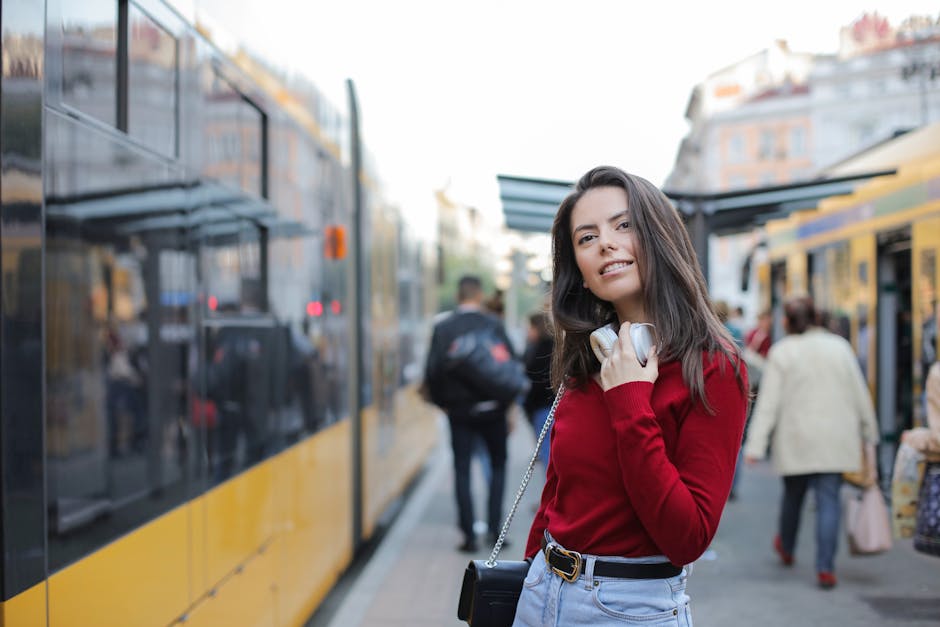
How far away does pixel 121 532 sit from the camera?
9.55 feet

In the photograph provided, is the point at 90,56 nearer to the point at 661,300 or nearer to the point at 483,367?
the point at 661,300

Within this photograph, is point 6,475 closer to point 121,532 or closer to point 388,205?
point 121,532

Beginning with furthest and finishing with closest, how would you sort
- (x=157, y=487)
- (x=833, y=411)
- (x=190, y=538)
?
(x=833, y=411) → (x=190, y=538) → (x=157, y=487)

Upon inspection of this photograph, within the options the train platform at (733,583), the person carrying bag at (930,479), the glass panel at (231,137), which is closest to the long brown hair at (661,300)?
the glass panel at (231,137)

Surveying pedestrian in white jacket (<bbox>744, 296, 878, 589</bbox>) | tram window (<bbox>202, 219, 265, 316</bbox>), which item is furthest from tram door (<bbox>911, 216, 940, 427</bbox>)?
tram window (<bbox>202, 219, 265, 316</bbox>)

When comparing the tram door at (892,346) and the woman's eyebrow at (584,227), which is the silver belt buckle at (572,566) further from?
the tram door at (892,346)

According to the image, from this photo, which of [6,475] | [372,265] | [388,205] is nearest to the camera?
[6,475]

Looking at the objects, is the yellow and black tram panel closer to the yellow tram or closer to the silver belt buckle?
the silver belt buckle

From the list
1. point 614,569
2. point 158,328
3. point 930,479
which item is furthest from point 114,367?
point 930,479

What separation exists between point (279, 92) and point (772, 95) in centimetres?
7386

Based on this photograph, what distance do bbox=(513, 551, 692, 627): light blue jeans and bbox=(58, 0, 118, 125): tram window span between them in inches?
62.3

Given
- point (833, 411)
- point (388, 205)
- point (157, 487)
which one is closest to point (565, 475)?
point (157, 487)

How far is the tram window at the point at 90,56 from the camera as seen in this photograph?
8.45 ft

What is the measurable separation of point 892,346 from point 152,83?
27.5 ft
